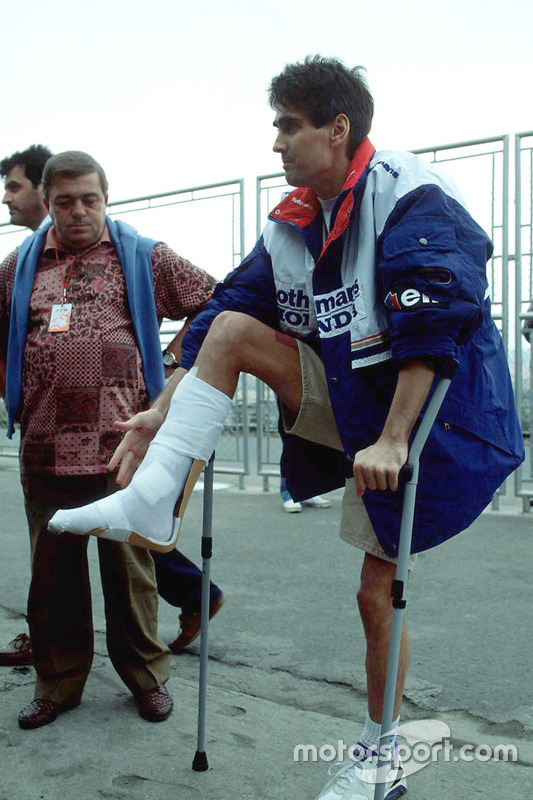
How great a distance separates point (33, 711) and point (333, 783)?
1063 millimetres

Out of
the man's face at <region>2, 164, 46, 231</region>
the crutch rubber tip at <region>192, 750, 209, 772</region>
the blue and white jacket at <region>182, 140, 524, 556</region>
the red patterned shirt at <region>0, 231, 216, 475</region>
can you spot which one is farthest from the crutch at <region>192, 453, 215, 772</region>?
the man's face at <region>2, 164, 46, 231</region>

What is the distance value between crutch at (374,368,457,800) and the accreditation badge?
4.44 ft

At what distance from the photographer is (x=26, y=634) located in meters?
3.42

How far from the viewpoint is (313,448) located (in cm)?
246

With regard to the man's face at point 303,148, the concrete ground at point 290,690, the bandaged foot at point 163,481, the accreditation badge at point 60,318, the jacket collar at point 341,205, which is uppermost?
the man's face at point 303,148

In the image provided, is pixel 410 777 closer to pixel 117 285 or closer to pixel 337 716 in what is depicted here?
pixel 337 716

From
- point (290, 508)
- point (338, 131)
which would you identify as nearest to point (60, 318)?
point (338, 131)

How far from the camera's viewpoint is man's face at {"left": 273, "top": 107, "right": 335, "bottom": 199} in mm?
2217

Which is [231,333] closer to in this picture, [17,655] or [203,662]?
[203,662]

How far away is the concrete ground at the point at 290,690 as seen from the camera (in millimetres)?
2336

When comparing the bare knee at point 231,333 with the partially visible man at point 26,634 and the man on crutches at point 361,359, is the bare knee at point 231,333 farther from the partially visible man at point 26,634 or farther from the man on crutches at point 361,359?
the partially visible man at point 26,634

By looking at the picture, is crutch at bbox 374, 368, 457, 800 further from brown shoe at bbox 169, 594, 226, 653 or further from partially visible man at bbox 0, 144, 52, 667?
partially visible man at bbox 0, 144, 52, 667

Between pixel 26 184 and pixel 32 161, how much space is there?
10 centimetres

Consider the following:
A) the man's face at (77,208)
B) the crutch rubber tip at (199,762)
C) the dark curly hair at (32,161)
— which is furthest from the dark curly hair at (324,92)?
the dark curly hair at (32,161)
